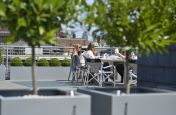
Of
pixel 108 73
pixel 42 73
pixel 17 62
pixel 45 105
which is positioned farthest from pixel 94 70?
pixel 45 105

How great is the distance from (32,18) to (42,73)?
10.4 meters

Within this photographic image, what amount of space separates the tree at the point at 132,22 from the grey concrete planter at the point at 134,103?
526mm

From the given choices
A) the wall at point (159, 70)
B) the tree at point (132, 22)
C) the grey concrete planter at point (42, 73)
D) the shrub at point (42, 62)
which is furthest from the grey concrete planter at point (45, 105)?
the shrub at point (42, 62)

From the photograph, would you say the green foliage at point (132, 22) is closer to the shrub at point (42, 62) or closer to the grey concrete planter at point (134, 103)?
the grey concrete planter at point (134, 103)

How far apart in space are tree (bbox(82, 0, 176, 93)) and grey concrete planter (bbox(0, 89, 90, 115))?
3.00ft

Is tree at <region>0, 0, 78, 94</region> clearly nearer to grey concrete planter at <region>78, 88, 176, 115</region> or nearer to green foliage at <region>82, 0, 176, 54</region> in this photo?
green foliage at <region>82, 0, 176, 54</region>

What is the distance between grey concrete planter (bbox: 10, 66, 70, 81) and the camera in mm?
14414


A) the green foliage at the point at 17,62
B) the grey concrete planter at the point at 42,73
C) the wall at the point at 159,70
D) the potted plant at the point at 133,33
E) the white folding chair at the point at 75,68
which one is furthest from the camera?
the green foliage at the point at 17,62

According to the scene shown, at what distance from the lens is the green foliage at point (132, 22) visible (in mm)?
5094

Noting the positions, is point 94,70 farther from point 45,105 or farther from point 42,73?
point 45,105

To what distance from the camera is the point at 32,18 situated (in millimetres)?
4551

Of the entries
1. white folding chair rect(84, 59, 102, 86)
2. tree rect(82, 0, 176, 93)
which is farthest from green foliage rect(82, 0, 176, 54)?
white folding chair rect(84, 59, 102, 86)

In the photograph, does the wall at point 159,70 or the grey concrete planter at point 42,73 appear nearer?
the wall at point 159,70

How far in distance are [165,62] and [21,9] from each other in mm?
4419
